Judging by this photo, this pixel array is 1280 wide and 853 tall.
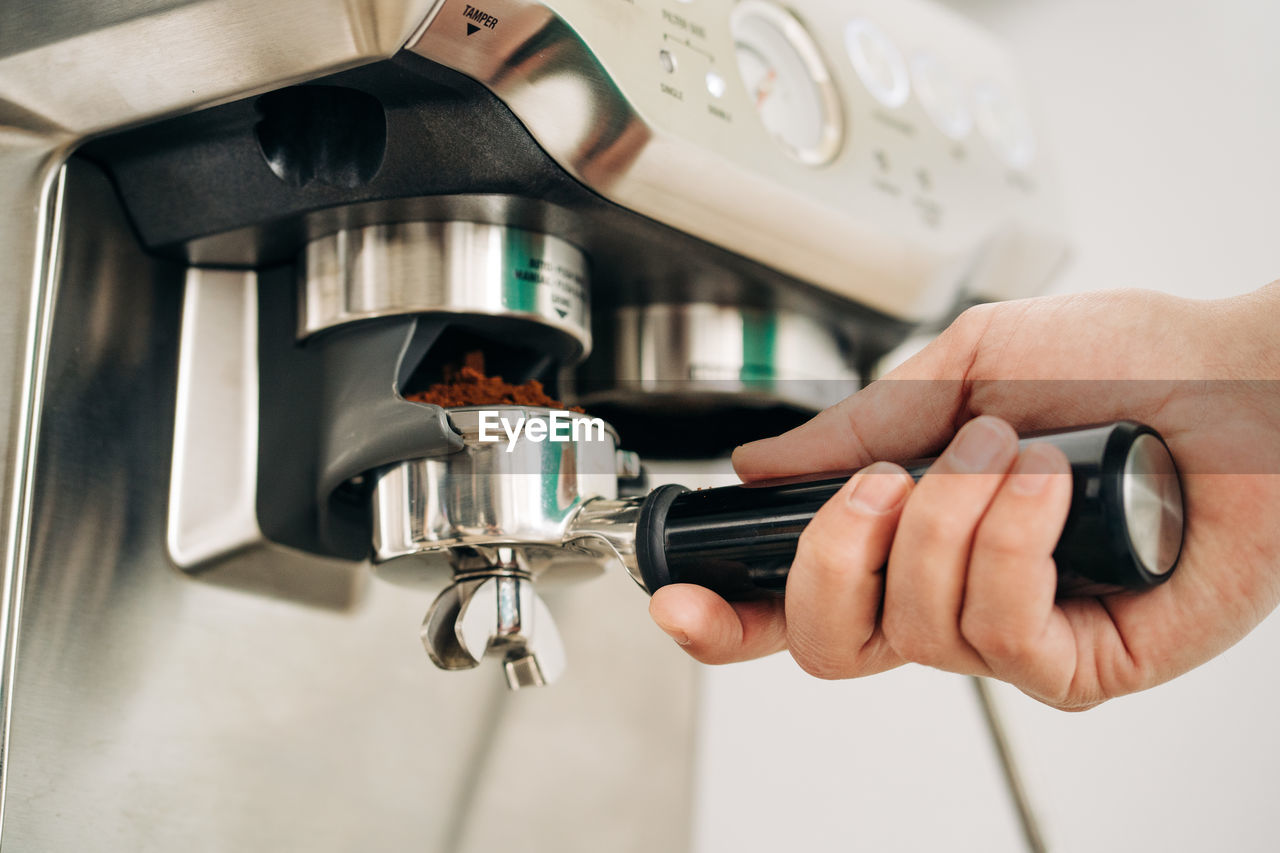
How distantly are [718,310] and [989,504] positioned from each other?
→ 15 cm

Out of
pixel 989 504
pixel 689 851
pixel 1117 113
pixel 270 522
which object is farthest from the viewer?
pixel 1117 113

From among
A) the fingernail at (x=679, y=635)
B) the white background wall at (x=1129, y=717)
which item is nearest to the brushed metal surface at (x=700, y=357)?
the fingernail at (x=679, y=635)

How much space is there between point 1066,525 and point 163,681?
0.87ft

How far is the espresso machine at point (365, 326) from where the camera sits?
247 millimetres

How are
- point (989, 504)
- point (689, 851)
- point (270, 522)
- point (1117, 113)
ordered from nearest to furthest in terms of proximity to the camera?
point (989, 504) → point (270, 522) → point (689, 851) → point (1117, 113)

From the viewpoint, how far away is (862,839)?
0.55 metres

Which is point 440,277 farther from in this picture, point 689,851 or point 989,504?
point 689,851

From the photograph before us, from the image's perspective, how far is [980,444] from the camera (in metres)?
0.22

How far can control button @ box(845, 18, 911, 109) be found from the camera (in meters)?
0.37

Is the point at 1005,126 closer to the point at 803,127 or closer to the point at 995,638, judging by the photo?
the point at 803,127

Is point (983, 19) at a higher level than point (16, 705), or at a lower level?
higher

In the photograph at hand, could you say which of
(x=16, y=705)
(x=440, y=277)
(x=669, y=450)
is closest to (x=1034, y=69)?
(x=669, y=450)

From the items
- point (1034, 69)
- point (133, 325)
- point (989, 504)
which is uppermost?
point (1034, 69)

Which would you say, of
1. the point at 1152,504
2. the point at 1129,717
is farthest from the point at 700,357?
the point at 1129,717
